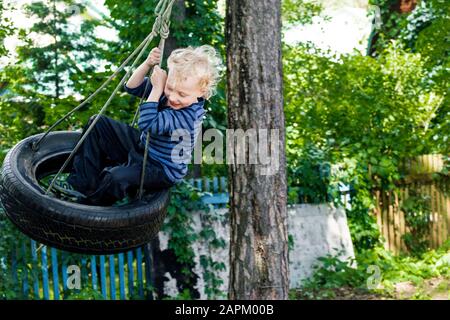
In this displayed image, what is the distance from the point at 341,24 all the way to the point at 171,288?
8222mm

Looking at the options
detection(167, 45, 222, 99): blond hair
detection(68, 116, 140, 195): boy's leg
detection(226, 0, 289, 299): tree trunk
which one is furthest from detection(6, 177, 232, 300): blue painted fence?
detection(167, 45, 222, 99): blond hair

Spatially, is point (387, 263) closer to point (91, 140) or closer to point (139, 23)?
point (139, 23)

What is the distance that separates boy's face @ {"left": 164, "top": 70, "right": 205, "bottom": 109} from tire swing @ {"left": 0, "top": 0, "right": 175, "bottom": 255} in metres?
0.19

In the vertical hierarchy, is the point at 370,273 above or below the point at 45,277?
below

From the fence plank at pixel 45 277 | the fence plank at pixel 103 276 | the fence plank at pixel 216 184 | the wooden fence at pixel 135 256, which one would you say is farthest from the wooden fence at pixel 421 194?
the fence plank at pixel 45 277

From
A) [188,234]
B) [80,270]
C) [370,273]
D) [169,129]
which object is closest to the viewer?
[169,129]

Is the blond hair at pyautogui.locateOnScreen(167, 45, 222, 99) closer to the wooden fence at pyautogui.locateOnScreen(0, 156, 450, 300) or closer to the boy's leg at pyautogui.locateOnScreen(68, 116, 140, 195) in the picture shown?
the boy's leg at pyautogui.locateOnScreen(68, 116, 140, 195)

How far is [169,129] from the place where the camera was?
121 inches

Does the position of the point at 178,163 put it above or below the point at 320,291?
above

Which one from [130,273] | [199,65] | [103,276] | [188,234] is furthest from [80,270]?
[199,65]

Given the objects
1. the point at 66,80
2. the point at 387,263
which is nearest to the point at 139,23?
the point at 66,80

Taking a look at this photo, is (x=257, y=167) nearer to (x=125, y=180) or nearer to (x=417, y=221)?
(x=125, y=180)

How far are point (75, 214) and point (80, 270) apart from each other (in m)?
3.09

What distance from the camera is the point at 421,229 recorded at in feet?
26.9
